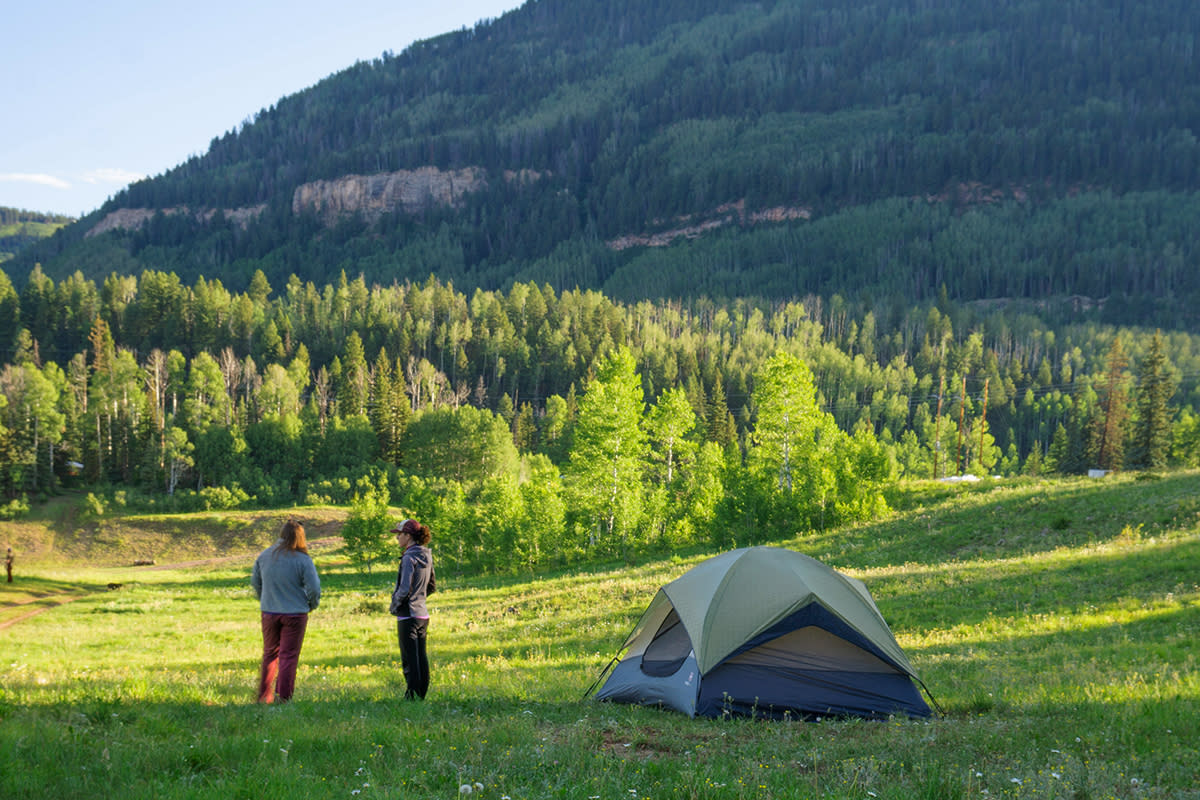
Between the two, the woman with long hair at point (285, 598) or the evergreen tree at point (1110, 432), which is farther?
the evergreen tree at point (1110, 432)

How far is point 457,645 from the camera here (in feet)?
73.6

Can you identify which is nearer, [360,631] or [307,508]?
[360,631]

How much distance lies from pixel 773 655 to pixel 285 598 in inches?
287

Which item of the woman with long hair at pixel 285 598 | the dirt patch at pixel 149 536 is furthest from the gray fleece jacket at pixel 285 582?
the dirt patch at pixel 149 536

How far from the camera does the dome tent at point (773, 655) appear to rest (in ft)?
38.8

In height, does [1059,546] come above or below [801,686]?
below

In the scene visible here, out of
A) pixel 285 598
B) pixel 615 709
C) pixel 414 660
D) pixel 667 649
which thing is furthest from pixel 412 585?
pixel 667 649

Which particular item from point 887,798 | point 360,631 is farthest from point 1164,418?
point 887,798

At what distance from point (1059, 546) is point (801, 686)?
24.4 metres

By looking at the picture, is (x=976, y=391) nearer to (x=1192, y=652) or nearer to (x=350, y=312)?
(x=350, y=312)

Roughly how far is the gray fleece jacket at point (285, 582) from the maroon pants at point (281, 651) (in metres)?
0.20

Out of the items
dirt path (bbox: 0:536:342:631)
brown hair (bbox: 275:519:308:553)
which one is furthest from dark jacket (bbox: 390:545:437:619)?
dirt path (bbox: 0:536:342:631)

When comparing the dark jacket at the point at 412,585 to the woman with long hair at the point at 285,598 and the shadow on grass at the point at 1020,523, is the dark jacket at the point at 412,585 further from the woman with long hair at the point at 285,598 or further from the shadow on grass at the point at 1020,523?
the shadow on grass at the point at 1020,523

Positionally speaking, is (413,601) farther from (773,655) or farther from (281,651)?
(773,655)
